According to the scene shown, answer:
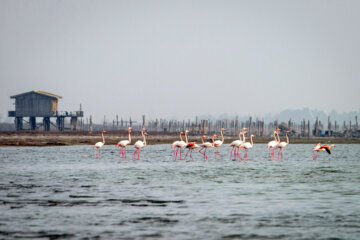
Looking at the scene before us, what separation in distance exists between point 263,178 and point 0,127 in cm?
17089

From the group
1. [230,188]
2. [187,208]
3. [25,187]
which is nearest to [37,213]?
[187,208]

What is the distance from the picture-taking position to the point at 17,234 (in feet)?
37.2

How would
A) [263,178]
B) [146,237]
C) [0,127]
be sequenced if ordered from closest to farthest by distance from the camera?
[146,237] → [263,178] → [0,127]

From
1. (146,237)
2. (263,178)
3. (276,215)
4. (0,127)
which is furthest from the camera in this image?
(0,127)

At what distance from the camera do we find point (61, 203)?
15.5m

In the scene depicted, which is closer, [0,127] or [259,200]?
[259,200]

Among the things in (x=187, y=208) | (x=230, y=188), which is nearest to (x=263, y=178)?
(x=230, y=188)

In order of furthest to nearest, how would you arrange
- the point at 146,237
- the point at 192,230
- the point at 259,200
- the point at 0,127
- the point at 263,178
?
1. the point at 0,127
2. the point at 263,178
3. the point at 259,200
4. the point at 192,230
5. the point at 146,237

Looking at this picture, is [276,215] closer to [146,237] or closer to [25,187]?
[146,237]

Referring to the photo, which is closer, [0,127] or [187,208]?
[187,208]

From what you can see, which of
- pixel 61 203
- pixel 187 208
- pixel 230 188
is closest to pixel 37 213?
pixel 61 203

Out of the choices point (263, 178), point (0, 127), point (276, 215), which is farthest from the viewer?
point (0, 127)

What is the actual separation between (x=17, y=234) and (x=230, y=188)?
982cm

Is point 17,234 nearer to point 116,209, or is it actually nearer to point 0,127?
point 116,209
